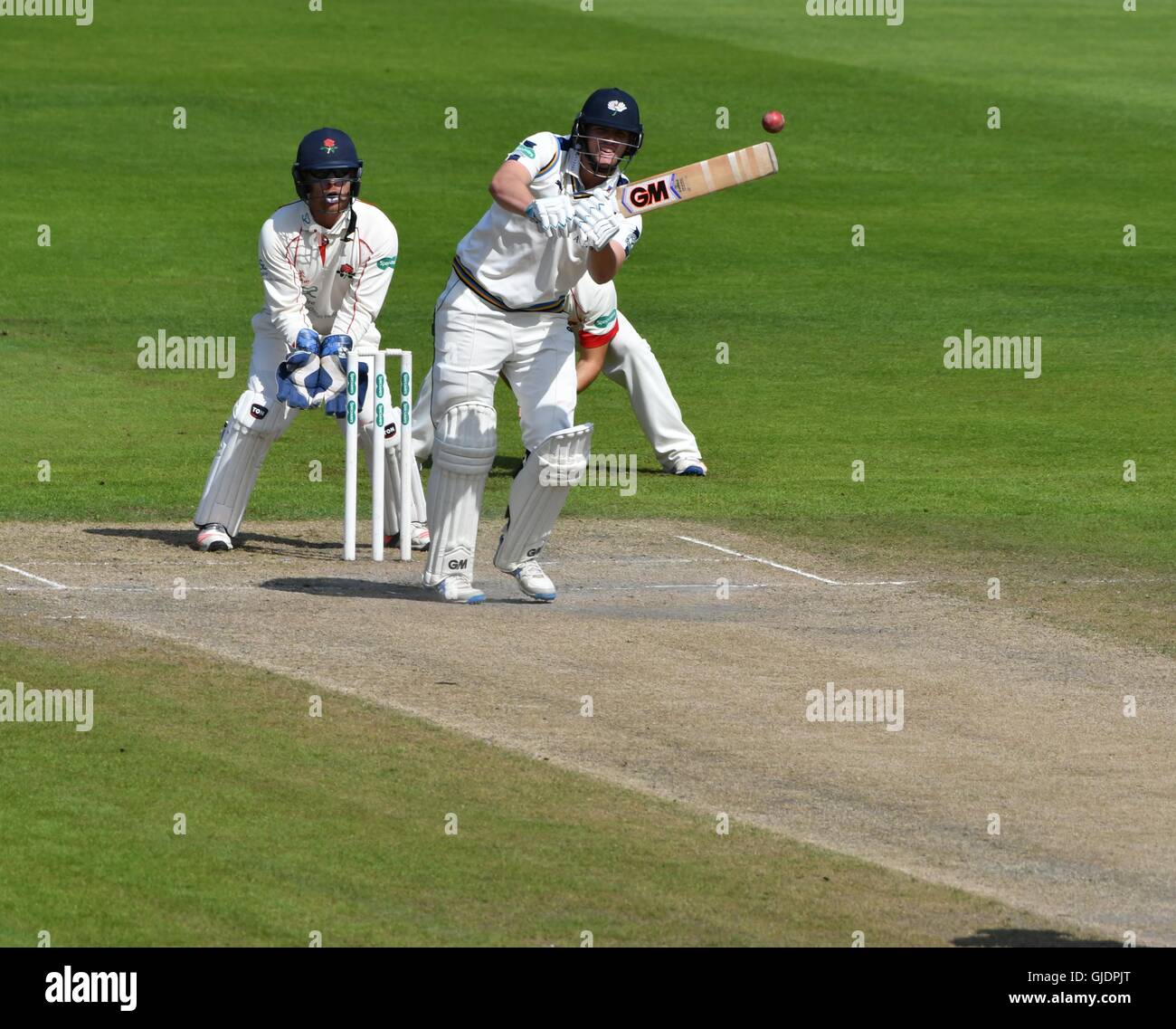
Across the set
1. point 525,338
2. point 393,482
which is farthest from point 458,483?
point 393,482

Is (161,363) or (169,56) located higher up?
(169,56)

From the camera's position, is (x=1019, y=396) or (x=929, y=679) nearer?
(x=929, y=679)

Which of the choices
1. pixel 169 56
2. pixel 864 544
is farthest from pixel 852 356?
pixel 169 56

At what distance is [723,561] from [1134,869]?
5660 millimetres

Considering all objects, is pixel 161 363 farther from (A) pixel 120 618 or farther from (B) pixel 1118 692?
(B) pixel 1118 692

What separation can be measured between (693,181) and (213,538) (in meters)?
3.60

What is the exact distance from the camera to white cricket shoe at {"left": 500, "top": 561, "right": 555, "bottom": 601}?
459 inches

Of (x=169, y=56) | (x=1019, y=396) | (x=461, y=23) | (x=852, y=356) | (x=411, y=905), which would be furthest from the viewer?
(x=461, y=23)

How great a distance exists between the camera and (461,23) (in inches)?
1591

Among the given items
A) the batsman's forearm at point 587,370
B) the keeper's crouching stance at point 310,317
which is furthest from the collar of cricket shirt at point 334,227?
the batsman's forearm at point 587,370

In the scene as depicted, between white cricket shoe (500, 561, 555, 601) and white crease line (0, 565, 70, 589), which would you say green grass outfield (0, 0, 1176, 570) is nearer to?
white crease line (0, 565, 70, 589)

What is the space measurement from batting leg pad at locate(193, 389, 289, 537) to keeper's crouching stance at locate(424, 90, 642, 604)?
1988 mm

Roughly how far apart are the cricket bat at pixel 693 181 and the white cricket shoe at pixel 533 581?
1.81m

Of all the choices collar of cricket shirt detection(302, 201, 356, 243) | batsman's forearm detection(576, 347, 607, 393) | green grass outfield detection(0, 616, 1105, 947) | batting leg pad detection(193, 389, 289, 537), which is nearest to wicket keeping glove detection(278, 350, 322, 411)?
batting leg pad detection(193, 389, 289, 537)
